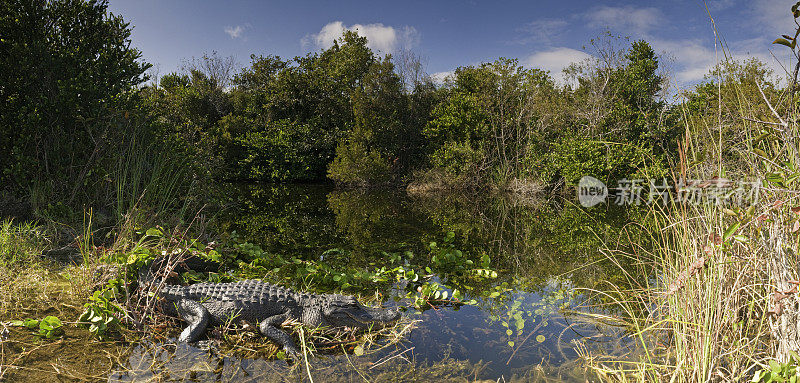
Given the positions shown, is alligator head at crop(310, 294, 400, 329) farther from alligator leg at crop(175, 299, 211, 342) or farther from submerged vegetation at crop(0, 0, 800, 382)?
alligator leg at crop(175, 299, 211, 342)

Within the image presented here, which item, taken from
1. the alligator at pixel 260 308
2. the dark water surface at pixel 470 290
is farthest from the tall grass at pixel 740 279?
the alligator at pixel 260 308

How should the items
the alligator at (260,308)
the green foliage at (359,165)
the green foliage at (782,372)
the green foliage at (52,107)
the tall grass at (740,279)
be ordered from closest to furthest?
the green foliage at (782,372), the tall grass at (740,279), the alligator at (260,308), the green foliage at (52,107), the green foliage at (359,165)

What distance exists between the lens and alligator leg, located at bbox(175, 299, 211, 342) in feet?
8.60

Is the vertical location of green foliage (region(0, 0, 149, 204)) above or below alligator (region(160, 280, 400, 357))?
above

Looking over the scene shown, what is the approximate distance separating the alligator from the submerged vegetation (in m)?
0.09

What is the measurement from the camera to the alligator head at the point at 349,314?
2.78 meters

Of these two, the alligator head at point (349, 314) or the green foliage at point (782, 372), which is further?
the alligator head at point (349, 314)

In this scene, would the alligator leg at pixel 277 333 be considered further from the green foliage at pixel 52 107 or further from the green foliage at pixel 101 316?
the green foliage at pixel 52 107

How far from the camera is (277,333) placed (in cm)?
260

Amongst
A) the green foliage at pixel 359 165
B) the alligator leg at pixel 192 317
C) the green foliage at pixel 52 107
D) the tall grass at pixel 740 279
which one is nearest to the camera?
the tall grass at pixel 740 279

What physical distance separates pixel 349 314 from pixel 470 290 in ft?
4.65

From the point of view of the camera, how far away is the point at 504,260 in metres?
4.93

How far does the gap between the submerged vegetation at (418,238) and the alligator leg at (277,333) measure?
9 centimetres

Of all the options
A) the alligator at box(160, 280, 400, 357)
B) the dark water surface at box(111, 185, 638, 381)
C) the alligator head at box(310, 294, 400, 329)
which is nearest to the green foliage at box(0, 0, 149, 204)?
the dark water surface at box(111, 185, 638, 381)
